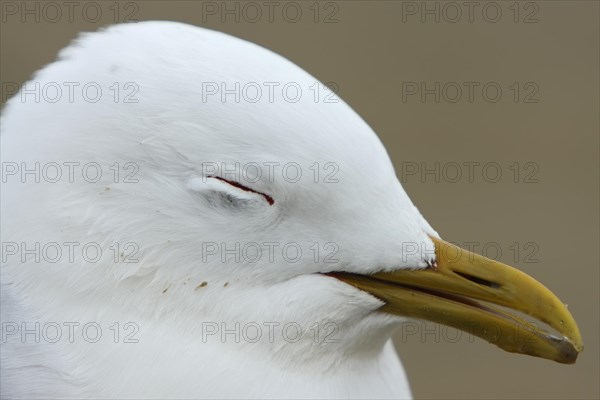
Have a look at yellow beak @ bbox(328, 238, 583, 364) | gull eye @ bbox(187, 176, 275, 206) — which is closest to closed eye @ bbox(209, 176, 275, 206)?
gull eye @ bbox(187, 176, 275, 206)

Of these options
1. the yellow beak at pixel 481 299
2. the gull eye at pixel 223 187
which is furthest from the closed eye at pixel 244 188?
the yellow beak at pixel 481 299

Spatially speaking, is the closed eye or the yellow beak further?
the yellow beak

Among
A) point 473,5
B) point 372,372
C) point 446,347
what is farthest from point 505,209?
point 372,372

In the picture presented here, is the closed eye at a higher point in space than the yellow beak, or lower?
higher

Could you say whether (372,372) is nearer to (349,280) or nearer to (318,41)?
(349,280)

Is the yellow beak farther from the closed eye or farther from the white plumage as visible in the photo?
the closed eye

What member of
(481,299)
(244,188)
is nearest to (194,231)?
(244,188)
